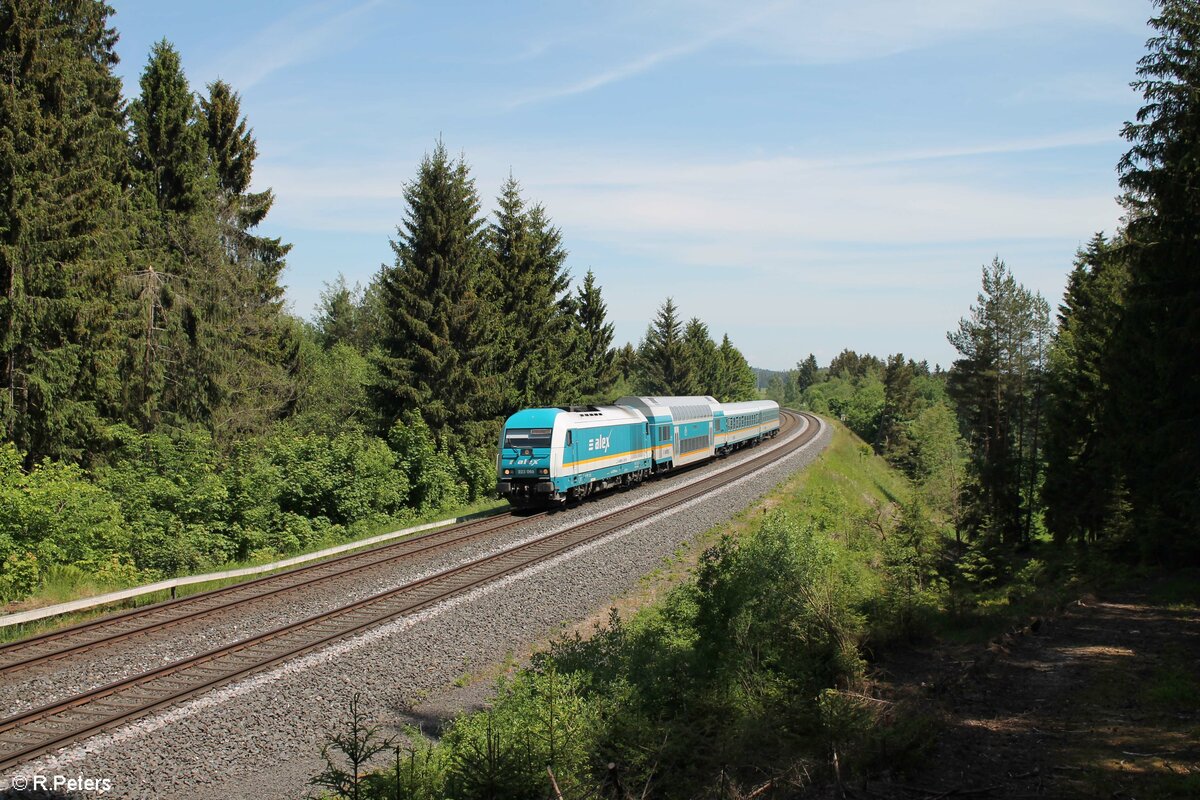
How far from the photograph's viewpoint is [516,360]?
3781 centimetres

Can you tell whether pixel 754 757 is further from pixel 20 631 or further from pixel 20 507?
pixel 20 507

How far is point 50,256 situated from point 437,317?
43.4ft

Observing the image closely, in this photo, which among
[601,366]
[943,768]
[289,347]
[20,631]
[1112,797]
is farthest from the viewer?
[601,366]

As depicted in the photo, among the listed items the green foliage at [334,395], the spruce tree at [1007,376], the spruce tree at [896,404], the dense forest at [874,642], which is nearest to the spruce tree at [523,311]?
the green foliage at [334,395]

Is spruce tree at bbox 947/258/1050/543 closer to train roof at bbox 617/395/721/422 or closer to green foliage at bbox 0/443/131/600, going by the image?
train roof at bbox 617/395/721/422

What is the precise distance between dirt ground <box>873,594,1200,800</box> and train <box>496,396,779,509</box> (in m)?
13.3

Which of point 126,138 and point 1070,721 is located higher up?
point 126,138

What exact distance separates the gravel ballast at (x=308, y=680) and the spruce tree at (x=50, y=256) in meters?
10.0

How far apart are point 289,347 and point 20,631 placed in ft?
81.0

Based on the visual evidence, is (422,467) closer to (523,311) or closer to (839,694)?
(523,311)

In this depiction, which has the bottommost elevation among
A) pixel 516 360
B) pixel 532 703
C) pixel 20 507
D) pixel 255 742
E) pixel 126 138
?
pixel 255 742

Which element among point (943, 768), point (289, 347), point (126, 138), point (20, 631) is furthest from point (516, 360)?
point (943, 768)

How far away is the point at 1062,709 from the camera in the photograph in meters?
8.71

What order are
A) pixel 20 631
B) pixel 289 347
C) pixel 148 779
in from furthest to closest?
pixel 289 347
pixel 20 631
pixel 148 779
